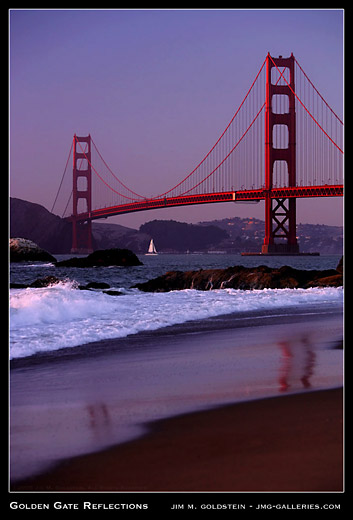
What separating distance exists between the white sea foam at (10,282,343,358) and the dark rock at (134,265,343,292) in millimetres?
2485

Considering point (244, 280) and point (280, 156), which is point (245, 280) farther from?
point (280, 156)

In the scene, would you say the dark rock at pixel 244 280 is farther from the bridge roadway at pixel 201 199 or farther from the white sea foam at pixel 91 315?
the bridge roadway at pixel 201 199

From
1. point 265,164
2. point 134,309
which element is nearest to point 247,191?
point 265,164

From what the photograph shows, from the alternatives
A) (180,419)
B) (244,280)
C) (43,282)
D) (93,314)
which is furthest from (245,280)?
(180,419)

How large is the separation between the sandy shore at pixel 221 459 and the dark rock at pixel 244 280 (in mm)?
11807

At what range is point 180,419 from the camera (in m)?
2.79

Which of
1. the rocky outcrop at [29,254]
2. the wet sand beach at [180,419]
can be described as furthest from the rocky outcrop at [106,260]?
the wet sand beach at [180,419]

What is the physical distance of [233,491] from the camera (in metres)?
1.87

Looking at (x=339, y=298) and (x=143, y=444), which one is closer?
(x=143, y=444)

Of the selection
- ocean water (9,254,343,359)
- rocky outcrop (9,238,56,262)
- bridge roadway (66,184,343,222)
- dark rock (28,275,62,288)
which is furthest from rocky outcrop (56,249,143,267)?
ocean water (9,254,343,359)

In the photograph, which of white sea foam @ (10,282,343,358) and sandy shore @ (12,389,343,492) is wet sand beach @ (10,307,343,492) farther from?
white sea foam @ (10,282,343,358)

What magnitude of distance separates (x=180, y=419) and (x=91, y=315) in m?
5.94
